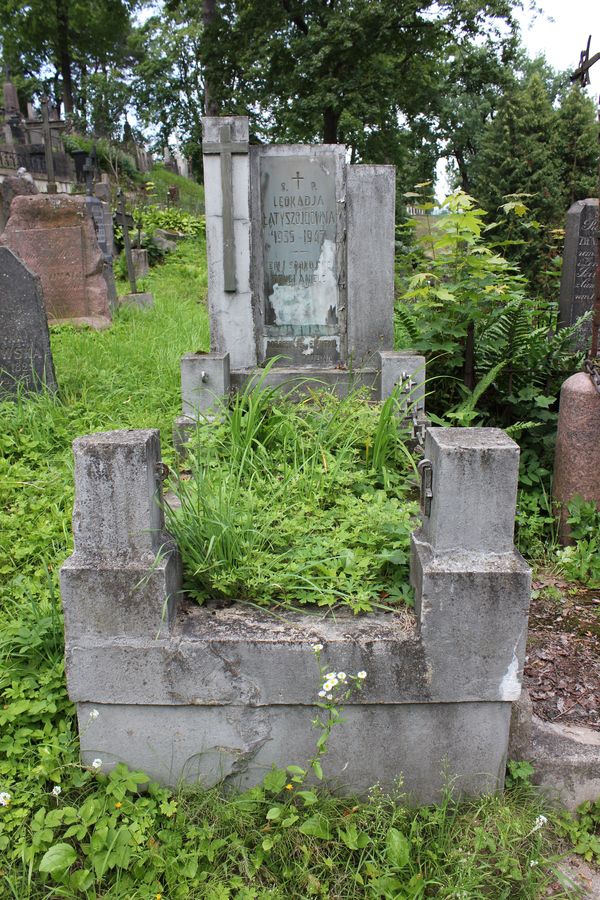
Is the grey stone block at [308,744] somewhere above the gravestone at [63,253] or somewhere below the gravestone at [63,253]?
below

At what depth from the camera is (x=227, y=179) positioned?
14.3 feet

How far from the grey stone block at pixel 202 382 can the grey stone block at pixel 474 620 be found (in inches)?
88.7

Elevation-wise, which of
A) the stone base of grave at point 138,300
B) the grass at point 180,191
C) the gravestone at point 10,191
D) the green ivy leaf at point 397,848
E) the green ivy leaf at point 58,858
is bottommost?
the green ivy leaf at point 397,848

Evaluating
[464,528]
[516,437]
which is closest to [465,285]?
[516,437]

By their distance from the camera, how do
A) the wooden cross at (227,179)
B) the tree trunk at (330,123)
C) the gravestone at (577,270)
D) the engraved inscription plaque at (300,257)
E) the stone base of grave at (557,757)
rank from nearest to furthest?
the stone base of grave at (557,757), the wooden cross at (227,179), the engraved inscription plaque at (300,257), the gravestone at (577,270), the tree trunk at (330,123)

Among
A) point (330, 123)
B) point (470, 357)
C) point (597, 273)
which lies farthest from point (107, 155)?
point (597, 273)

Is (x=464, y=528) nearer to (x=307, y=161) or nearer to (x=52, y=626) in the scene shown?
(x=52, y=626)

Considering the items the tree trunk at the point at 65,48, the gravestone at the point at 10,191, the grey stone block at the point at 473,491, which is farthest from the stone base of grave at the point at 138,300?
the tree trunk at the point at 65,48

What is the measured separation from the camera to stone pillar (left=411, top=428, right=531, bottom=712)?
2.19 m

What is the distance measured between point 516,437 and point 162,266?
35.8ft

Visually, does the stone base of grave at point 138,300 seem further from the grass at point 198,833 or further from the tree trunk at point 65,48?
the tree trunk at point 65,48

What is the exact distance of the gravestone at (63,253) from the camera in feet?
27.6

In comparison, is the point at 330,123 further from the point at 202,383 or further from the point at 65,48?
the point at 65,48

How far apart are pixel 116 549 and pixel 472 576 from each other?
1.16 metres
